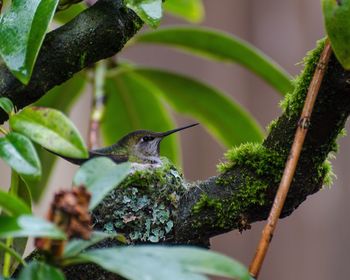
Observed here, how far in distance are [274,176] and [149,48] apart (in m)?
3.84

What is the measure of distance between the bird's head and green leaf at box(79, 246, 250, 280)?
1728mm

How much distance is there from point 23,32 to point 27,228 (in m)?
0.50

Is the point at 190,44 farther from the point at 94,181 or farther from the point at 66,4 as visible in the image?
the point at 94,181

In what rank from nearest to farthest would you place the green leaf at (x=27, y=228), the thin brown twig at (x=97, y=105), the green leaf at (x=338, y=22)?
the green leaf at (x=27, y=228) → the green leaf at (x=338, y=22) → the thin brown twig at (x=97, y=105)

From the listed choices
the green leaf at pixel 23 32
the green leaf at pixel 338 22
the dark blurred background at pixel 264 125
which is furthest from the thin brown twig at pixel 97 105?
the dark blurred background at pixel 264 125

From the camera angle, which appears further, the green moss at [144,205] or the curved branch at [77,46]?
the green moss at [144,205]

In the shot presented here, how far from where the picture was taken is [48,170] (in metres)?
2.52

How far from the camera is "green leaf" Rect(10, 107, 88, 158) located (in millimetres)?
1005

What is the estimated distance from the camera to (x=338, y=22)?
1089 millimetres

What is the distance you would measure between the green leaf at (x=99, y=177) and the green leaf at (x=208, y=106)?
5.29 feet

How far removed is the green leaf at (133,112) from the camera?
8.64ft

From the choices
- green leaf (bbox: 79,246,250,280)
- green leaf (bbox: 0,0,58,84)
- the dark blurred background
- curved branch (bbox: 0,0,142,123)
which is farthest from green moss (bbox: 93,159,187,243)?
the dark blurred background

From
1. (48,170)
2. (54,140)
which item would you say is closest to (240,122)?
(48,170)

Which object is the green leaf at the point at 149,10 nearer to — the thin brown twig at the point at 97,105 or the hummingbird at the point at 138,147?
the thin brown twig at the point at 97,105
